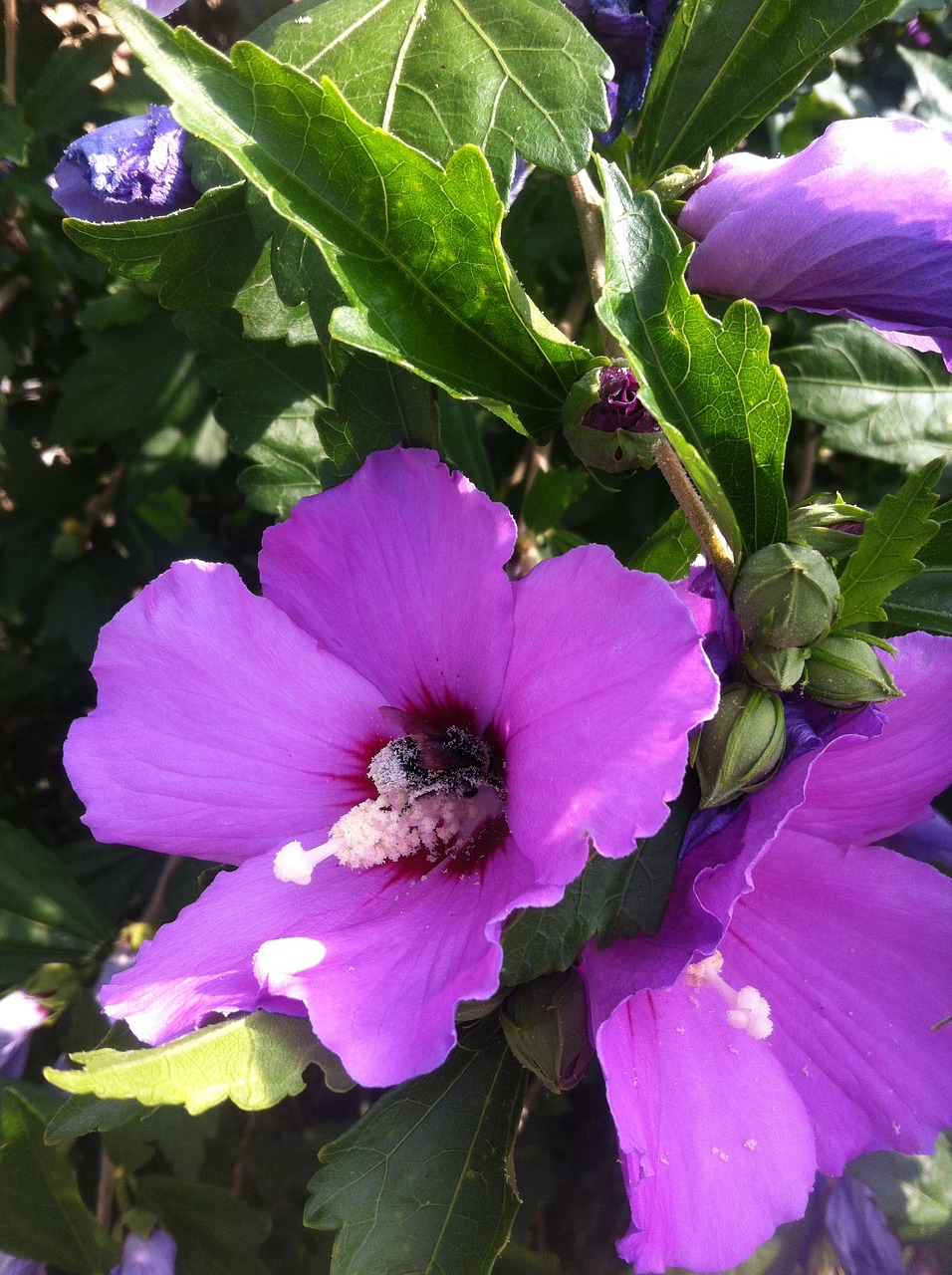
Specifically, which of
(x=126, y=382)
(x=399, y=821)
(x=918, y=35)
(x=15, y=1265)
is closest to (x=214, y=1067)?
(x=399, y=821)

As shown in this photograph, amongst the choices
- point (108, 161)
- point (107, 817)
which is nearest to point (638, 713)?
point (107, 817)

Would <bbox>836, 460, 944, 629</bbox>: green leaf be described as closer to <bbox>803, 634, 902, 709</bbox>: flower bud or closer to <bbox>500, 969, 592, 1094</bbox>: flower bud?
<bbox>803, 634, 902, 709</bbox>: flower bud

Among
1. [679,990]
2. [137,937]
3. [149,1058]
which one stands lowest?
[137,937]

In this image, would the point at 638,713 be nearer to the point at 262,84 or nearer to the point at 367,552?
the point at 367,552

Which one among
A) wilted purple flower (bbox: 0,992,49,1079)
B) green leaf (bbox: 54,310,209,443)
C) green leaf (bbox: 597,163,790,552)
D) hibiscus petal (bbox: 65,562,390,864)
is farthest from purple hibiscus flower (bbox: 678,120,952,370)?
wilted purple flower (bbox: 0,992,49,1079)

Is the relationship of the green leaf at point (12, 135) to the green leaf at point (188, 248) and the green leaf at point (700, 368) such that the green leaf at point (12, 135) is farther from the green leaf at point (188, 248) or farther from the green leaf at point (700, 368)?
the green leaf at point (700, 368)

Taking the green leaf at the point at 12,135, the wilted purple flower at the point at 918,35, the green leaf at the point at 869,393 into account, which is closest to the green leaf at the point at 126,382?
the green leaf at the point at 12,135
